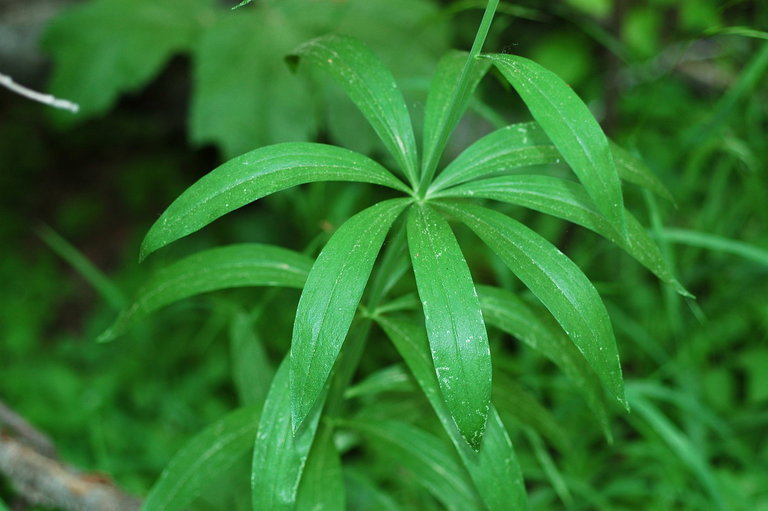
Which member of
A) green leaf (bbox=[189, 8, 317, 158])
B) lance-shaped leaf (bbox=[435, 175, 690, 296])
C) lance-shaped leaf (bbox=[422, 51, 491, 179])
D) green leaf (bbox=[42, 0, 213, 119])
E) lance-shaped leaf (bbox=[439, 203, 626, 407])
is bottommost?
lance-shaped leaf (bbox=[439, 203, 626, 407])

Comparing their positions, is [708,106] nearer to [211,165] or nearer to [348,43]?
[211,165]

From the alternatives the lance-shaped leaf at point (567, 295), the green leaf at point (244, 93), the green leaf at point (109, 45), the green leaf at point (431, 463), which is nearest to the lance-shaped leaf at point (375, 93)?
the lance-shaped leaf at point (567, 295)

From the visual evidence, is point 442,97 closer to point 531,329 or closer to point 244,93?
point 531,329

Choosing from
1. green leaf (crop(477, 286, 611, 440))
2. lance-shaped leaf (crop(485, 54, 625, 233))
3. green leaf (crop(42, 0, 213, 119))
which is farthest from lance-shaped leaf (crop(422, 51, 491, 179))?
green leaf (crop(42, 0, 213, 119))

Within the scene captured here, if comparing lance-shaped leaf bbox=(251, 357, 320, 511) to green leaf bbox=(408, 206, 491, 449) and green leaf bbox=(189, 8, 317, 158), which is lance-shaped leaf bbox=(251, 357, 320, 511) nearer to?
green leaf bbox=(408, 206, 491, 449)

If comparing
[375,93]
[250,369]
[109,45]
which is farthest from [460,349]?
[109,45]

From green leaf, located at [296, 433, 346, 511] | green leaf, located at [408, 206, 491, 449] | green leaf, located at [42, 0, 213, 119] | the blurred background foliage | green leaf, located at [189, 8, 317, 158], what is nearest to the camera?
green leaf, located at [408, 206, 491, 449]
